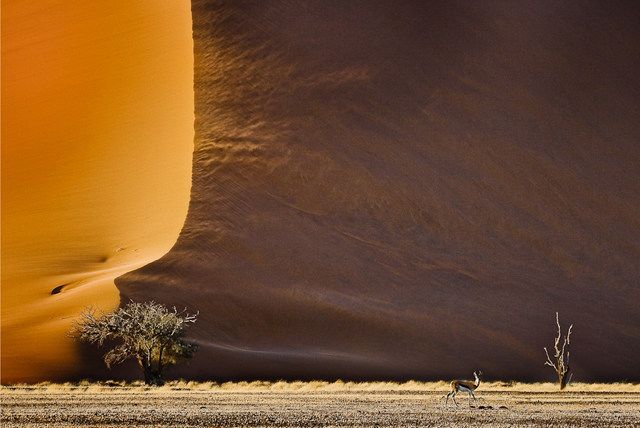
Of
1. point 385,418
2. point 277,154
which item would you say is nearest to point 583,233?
point 277,154

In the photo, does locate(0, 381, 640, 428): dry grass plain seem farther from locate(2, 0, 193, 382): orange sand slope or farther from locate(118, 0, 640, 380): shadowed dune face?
locate(2, 0, 193, 382): orange sand slope

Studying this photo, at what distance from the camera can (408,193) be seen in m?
40.2

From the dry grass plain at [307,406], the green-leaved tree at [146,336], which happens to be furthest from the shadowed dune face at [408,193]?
the dry grass plain at [307,406]

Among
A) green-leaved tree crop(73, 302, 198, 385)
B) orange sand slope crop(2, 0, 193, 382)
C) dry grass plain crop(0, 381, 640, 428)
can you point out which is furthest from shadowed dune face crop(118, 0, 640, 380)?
dry grass plain crop(0, 381, 640, 428)

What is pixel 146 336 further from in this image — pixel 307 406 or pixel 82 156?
pixel 82 156

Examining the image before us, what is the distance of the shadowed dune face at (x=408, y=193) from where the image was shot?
112 ft

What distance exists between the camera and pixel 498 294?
37344mm

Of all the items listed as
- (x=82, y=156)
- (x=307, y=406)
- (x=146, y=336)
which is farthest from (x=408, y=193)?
(x=307, y=406)

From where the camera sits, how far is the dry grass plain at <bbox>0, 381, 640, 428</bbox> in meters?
16.0

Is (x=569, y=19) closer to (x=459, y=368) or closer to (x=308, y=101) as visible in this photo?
(x=308, y=101)

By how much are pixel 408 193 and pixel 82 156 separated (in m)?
13.5

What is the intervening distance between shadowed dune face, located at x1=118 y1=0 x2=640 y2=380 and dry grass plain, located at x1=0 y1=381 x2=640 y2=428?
15.1 ft

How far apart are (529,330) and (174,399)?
1674cm

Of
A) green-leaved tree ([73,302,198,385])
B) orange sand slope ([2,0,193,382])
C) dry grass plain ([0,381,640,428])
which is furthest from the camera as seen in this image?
orange sand slope ([2,0,193,382])
